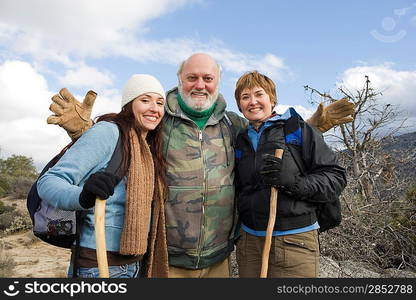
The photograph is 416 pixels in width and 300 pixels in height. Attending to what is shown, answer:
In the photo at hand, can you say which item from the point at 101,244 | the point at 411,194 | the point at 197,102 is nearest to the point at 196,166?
the point at 197,102

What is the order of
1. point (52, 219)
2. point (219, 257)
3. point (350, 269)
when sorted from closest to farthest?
point (52, 219)
point (219, 257)
point (350, 269)

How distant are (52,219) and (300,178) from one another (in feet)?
6.04

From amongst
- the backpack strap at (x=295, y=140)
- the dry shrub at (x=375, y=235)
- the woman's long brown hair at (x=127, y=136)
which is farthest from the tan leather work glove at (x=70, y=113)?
the dry shrub at (x=375, y=235)

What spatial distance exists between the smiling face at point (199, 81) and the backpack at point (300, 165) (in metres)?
0.76

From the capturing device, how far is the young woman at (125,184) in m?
2.43

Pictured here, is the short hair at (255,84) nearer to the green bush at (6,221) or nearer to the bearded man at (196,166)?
the bearded man at (196,166)

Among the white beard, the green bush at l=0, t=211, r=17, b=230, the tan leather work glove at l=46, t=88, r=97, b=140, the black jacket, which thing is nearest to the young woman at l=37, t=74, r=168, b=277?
the white beard

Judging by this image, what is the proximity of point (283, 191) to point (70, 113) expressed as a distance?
6.43 feet

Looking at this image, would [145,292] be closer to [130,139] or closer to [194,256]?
[194,256]

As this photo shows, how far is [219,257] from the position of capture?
351cm

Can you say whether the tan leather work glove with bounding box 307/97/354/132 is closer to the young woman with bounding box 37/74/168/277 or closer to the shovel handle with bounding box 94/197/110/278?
the young woman with bounding box 37/74/168/277

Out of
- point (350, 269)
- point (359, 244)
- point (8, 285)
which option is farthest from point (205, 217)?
point (359, 244)

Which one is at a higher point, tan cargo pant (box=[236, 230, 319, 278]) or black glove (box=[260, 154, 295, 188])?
black glove (box=[260, 154, 295, 188])

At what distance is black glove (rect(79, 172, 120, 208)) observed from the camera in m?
2.35
